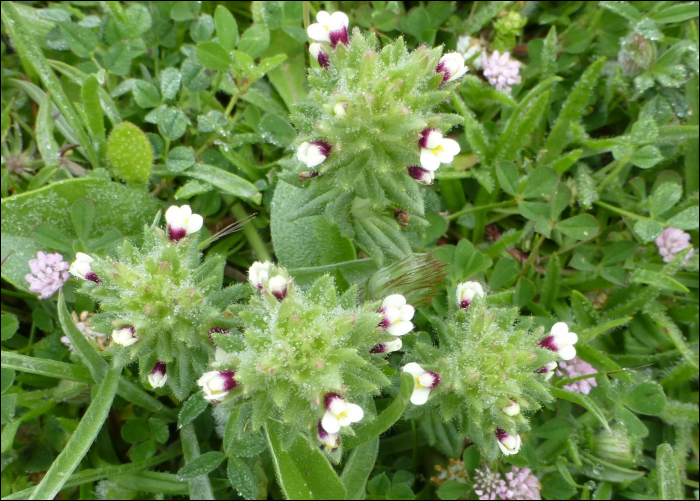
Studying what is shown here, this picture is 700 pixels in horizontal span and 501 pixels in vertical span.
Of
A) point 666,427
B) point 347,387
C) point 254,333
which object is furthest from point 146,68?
point 666,427

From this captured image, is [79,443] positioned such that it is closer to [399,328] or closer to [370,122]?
[399,328]

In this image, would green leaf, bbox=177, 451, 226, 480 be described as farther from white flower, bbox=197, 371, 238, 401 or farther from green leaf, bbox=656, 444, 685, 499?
green leaf, bbox=656, 444, 685, 499

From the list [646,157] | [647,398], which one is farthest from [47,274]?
[646,157]

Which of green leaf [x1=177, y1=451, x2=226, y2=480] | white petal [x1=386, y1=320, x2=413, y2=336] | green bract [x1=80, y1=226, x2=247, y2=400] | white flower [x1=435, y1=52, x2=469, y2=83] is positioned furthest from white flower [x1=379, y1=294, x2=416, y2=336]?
green leaf [x1=177, y1=451, x2=226, y2=480]

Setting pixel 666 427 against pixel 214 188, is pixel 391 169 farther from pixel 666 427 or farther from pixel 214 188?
pixel 666 427

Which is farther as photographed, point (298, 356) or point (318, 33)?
point (318, 33)

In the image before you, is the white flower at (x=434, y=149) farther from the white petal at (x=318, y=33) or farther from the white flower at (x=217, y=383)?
the white flower at (x=217, y=383)

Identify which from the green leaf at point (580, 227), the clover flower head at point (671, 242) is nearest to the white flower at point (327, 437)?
the green leaf at point (580, 227)
